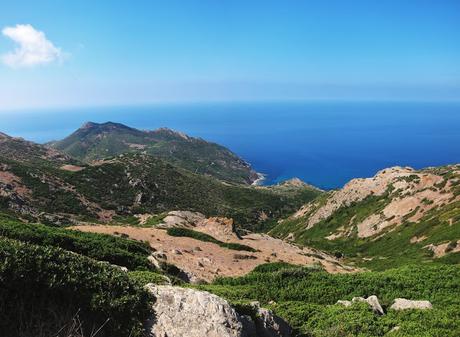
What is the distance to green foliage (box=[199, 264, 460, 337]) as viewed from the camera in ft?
49.0

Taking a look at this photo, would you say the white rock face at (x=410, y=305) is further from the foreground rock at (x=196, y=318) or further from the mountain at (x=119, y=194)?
the mountain at (x=119, y=194)

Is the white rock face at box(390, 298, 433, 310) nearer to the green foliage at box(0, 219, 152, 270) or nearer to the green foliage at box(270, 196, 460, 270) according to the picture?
the green foliage at box(0, 219, 152, 270)

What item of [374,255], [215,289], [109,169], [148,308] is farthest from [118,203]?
[148,308]

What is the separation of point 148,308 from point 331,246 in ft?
206

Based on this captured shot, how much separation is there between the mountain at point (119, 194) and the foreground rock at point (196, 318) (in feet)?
180

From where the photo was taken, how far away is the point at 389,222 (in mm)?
66500

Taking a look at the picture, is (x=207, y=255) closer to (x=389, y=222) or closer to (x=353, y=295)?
(x=353, y=295)

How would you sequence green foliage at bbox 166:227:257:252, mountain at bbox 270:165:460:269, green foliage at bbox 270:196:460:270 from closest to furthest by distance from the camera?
green foliage at bbox 166:227:257:252, green foliage at bbox 270:196:460:270, mountain at bbox 270:165:460:269

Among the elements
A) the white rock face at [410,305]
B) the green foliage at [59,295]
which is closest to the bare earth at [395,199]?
the white rock face at [410,305]

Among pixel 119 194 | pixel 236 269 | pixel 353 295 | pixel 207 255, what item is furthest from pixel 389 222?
pixel 119 194

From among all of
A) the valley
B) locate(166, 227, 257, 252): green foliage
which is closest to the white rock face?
the valley

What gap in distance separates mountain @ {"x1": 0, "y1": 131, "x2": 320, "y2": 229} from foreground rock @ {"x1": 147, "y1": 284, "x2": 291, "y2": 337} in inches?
2160

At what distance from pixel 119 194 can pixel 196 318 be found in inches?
4168

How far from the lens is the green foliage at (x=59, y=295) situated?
9.17 metres
